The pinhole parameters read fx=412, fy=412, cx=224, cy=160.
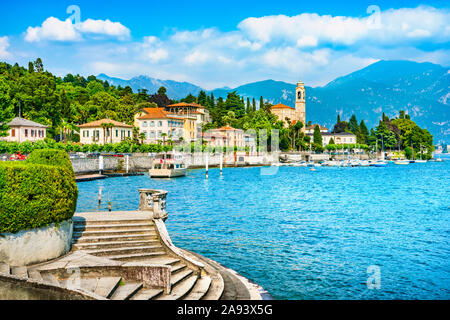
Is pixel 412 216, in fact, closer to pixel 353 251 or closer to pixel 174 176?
pixel 353 251

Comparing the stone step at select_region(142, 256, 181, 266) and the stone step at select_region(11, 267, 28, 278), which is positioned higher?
the stone step at select_region(11, 267, 28, 278)

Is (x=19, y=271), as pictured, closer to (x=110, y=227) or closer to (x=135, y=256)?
(x=135, y=256)

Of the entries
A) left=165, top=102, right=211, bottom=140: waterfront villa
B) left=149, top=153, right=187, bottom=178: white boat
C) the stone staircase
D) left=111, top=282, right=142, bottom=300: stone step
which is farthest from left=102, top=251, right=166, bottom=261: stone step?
left=165, top=102, right=211, bottom=140: waterfront villa

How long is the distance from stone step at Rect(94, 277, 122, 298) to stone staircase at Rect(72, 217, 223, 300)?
0.10ft

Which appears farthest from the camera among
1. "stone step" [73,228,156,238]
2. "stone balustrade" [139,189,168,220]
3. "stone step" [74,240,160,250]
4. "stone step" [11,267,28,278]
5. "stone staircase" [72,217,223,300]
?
"stone balustrade" [139,189,168,220]

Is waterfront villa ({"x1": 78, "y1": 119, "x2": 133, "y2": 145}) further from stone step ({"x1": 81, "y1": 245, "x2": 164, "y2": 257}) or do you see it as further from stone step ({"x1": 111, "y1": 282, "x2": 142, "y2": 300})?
stone step ({"x1": 111, "y1": 282, "x2": 142, "y2": 300})

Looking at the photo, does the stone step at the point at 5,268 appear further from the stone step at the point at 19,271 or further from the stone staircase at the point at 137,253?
the stone staircase at the point at 137,253

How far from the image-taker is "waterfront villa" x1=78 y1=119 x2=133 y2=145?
3910 inches

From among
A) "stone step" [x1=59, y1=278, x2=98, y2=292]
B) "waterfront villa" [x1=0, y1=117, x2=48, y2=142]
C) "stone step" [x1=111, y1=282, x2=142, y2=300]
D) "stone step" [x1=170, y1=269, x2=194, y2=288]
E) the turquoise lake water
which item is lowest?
the turquoise lake water

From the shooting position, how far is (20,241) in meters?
13.0

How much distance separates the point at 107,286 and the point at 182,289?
226cm

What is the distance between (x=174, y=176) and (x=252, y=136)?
62.8 metres

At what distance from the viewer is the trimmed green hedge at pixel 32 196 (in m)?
12.8

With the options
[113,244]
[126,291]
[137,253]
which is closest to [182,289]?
[126,291]
